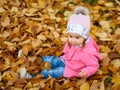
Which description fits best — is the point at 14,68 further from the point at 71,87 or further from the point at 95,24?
the point at 95,24

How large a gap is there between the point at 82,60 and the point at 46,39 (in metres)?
0.62

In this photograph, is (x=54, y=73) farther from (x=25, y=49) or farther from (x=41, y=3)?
(x=41, y=3)

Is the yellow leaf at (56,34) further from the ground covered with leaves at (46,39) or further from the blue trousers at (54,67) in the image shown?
the blue trousers at (54,67)

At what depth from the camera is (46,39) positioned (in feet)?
10.2

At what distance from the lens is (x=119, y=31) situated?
3.19 metres

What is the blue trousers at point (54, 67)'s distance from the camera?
8.89 feet

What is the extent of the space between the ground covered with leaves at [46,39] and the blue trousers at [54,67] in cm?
5

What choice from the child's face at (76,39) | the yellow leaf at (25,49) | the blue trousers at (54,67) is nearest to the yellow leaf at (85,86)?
the blue trousers at (54,67)

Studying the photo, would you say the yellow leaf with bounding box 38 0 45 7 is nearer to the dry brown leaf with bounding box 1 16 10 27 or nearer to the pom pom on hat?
the dry brown leaf with bounding box 1 16 10 27

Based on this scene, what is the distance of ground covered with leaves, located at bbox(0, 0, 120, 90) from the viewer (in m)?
2.66

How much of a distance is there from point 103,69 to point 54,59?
1.37 feet

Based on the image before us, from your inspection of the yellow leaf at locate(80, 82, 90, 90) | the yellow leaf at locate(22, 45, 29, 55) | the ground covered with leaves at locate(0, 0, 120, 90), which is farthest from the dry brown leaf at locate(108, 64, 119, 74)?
the yellow leaf at locate(22, 45, 29, 55)

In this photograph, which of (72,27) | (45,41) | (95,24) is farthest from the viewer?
(95,24)

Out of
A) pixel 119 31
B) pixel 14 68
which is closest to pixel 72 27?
pixel 14 68
